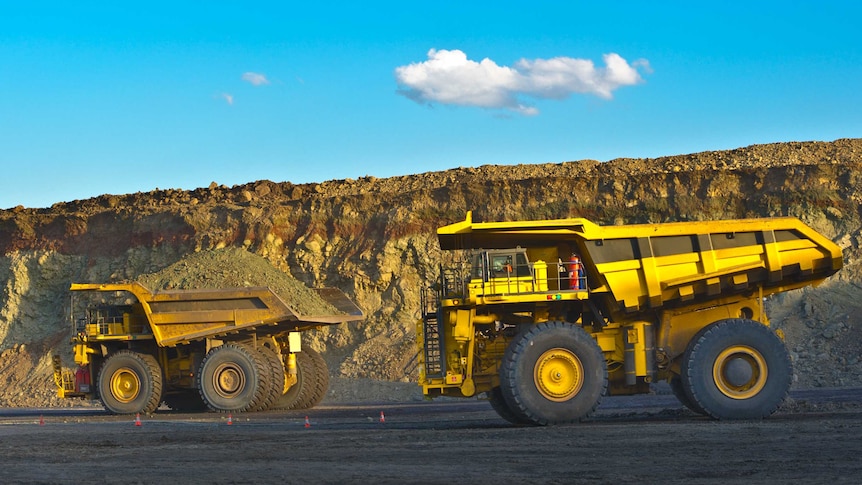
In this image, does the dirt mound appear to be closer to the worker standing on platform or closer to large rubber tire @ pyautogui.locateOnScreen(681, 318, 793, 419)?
the worker standing on platform

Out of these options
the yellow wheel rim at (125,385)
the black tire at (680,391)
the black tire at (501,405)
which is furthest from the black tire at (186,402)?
the black tire at (680,391)

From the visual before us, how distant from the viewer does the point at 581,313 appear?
61.6ft

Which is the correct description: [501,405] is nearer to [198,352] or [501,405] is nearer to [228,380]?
[228,380]

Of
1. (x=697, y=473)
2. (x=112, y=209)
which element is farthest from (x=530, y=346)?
(x=112, y=209)

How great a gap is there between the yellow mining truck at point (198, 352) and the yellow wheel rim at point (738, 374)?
10.7 metres

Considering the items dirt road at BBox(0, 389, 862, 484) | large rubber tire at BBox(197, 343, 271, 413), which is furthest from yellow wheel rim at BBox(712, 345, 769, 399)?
large rubber tire at BBox(197, 343, 271, 413)

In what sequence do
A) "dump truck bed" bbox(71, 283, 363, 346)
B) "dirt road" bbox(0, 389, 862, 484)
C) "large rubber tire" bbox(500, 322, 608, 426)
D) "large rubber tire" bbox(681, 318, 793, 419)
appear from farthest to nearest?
"dump truck bed" bbox(71, 283, 363, 346) < "large rubber tire" bbox(681, 318, 793, 419) < "large rubber tire" bbox(500, 322, 608, 426) < "dirt road" bbox(0, 389, 862, 484)

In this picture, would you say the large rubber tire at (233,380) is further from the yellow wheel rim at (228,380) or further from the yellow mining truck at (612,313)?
the yellow mining truck at (612,313)

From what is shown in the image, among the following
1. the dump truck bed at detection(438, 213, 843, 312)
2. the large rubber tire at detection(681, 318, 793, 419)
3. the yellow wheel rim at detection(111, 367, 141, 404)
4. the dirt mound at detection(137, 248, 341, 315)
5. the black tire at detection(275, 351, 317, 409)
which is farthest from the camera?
the dirt mound at detection(137, 248, 341, 315)

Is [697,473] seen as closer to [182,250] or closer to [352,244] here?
[352,244]

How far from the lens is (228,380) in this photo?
992 inches

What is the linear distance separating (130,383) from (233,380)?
2869 millimetres

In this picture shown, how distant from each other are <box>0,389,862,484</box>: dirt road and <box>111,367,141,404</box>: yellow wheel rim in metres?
4.37

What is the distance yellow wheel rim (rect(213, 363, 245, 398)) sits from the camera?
82.4 feet
